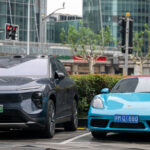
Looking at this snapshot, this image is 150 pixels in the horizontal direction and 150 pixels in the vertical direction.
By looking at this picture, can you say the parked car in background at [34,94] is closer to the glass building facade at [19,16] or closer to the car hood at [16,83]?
the car hood at [16,83]

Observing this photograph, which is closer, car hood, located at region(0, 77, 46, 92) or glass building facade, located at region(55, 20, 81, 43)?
car hood, located at region(0, 77, 46, 92)

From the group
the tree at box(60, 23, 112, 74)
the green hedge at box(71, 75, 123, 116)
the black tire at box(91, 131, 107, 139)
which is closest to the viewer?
the black tire at box(91, 131, 107, 139)

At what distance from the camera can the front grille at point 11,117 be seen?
9188mm

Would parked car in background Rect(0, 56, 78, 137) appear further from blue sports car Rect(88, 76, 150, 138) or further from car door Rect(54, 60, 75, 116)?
blue sports car Rect(88, 76, 150, 138)

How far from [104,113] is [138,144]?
0.86 meters

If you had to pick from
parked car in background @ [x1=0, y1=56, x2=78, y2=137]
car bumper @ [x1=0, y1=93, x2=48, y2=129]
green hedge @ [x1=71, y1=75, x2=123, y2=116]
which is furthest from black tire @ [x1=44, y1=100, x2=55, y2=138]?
green hedge @ [x1=71, y1=75, x2=123, y2=116]

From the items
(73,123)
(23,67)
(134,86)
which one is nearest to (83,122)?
(73,123)

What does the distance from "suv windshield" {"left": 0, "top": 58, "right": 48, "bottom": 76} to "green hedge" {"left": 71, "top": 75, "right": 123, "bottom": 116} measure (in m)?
3.47

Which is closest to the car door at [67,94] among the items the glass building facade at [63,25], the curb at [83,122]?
the curb at [83,122]

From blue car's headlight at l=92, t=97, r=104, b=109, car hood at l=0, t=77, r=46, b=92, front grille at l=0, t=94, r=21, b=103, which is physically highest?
car hood at l=0, t=77, r=46, b=92

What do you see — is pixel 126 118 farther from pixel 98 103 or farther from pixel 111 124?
pixel 98 103

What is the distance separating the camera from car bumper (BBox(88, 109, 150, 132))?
29.5 feet

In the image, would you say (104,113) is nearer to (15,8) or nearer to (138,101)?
(138,101)

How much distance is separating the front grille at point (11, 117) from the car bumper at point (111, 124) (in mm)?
1279
